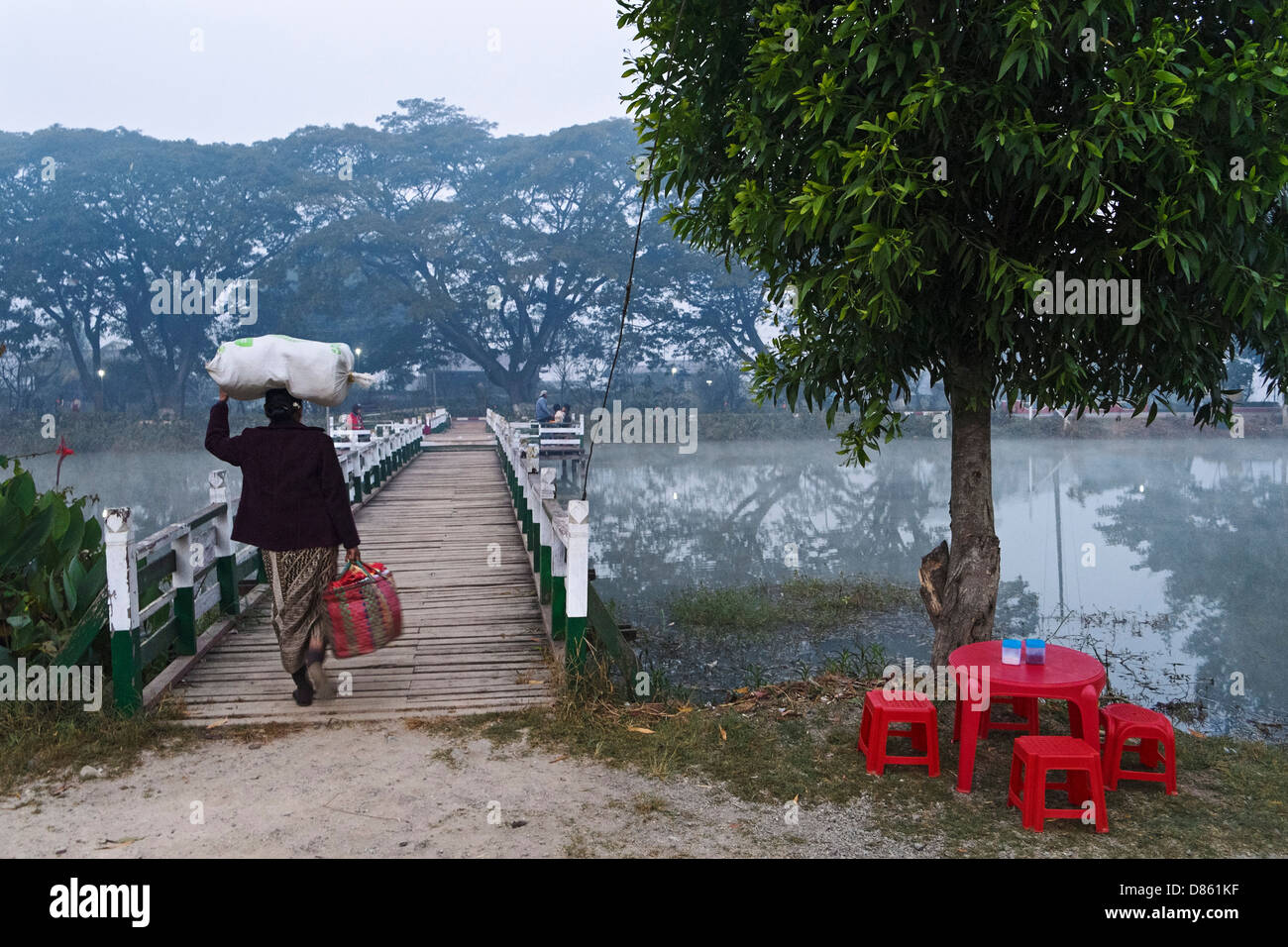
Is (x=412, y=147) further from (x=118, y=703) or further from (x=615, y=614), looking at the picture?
(x=118, y=703)

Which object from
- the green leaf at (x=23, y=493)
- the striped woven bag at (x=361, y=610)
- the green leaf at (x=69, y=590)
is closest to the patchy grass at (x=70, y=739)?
the green leaf at (x=69, y=590)

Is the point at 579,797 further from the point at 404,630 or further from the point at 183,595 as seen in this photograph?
the point at 183,595

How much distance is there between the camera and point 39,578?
583 centimetres

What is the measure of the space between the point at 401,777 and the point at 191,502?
67.3 feet

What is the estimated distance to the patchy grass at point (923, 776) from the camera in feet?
14.0

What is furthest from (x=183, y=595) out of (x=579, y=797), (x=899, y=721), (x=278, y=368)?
(x=899, y=721)

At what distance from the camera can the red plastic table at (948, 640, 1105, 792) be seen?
4.58m

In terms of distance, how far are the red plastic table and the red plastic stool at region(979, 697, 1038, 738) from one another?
0.39 m

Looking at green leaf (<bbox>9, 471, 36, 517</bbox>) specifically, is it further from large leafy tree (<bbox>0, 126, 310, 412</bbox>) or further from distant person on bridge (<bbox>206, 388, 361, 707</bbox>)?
large leafy tree (<bbox>0, 126, 310, 412</bbox>)

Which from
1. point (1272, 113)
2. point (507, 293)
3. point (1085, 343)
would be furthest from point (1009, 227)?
point (507, 293)

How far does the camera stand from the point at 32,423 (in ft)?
125

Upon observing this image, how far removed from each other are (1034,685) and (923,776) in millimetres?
824

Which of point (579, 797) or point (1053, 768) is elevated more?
point (1053, 768)

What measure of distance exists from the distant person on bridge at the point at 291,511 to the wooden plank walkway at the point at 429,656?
19.3 inches
